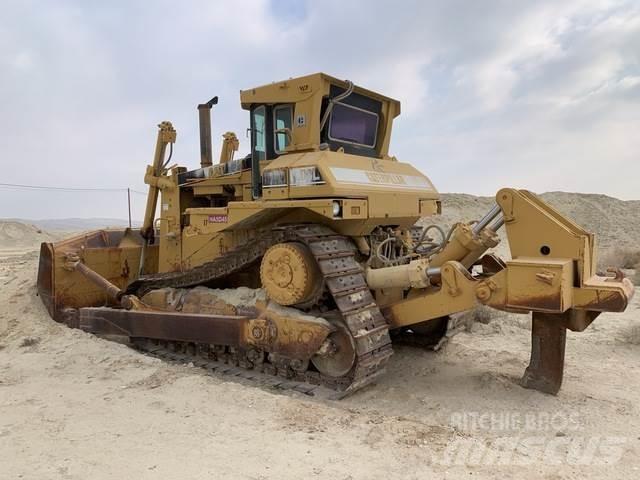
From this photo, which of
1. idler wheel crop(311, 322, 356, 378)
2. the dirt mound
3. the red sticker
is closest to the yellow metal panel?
idler wheel crop(311, 322, 356, 378)

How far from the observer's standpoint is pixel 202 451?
11.7ft

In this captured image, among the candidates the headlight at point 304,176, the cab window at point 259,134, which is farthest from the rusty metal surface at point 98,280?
the headlight at point 304,176

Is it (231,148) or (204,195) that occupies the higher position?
(231,148)

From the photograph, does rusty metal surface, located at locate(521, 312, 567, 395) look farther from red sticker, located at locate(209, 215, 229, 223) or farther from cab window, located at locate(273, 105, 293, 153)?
red sticker, located at locate(209, 215, 229, 223)

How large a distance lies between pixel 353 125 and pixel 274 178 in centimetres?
146

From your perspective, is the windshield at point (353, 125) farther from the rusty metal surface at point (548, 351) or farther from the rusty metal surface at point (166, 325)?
the rusty metal surface at point (548, 351)

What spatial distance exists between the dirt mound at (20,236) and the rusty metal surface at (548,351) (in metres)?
32.0

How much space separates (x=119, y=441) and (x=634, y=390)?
182 inches

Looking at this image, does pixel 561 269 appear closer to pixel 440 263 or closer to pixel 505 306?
pixel 505 306

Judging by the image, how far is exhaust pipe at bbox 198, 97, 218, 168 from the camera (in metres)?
8.35

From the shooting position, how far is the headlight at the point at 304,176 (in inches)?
203

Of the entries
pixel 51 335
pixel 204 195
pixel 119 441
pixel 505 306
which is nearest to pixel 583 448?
pixel 505 306

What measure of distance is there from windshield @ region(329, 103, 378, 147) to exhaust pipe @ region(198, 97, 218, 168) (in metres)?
2.84

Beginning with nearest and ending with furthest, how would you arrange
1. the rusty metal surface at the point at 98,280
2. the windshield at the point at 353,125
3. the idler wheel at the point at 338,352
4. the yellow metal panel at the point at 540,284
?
the yellow metal panel at the point at 540,284
the idler wheel at the point at 338,352
the windshield at the point at 353,125
the rusty metal surface at the point at 98,280
